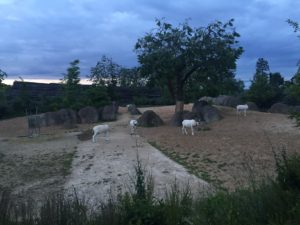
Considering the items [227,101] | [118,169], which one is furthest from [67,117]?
[118,169]

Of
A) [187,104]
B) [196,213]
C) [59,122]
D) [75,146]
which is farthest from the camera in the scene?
[187,104]

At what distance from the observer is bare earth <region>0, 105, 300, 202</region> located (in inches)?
563

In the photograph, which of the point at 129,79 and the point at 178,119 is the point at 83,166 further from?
the point at 129,79

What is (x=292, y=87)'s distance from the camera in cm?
856

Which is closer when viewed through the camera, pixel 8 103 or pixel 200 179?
pixel 200 179

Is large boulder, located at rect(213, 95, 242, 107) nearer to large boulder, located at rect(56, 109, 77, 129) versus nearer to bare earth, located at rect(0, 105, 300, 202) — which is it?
bare earth, located at rect(0, 105, 300, 202)

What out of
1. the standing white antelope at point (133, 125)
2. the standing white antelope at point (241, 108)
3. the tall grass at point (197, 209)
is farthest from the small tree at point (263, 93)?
the tall grass at point (197, 209)

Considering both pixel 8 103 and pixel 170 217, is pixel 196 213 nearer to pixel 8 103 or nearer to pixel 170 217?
pixel 170 217

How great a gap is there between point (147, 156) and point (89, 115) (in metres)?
14.8

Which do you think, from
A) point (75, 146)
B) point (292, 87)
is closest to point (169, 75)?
point (75, 146)

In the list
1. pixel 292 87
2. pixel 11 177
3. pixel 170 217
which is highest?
pixel 292 87

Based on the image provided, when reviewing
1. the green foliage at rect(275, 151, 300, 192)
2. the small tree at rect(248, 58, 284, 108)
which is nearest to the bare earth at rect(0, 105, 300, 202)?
the green foliage at rect(275, 151, 300, 192)

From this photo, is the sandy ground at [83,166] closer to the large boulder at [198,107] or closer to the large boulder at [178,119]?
the large boulder at [178,119]

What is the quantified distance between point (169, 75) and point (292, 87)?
21380 mm
